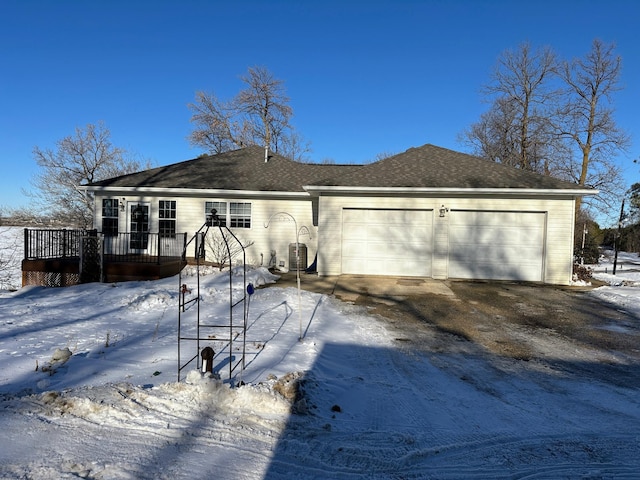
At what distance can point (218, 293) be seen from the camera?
8719 millimetres

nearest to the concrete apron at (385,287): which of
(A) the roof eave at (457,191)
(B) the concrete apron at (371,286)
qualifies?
(B) the concrete apron at (371,286)

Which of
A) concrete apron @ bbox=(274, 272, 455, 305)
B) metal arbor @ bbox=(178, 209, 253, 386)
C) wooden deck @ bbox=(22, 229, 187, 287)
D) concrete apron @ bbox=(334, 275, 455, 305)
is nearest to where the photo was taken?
metal arbor @ bbox=(178, 209, 253, 386)

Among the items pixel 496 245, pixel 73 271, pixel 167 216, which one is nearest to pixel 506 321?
pixel 496 245

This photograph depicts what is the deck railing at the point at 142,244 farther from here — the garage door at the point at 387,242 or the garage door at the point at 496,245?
the garage door at the point at 496,245

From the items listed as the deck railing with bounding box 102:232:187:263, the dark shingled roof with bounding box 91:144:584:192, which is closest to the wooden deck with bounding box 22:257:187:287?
the deck railing with bounding box 102:232:187:263

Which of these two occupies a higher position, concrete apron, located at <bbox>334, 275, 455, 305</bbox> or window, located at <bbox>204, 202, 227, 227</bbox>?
window, located at <bbox>204, 202, 227, 227</bbox>

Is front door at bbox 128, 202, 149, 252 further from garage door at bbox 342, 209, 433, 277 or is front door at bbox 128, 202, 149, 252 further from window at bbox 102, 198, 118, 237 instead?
garage door at bbox 342, 209, 433, 277

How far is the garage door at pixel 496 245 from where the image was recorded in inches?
480

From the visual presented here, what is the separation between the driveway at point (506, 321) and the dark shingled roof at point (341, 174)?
9.97 ft

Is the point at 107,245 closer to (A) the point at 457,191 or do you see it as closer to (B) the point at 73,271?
(B) the point at 73,271

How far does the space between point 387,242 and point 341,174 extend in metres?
3.23

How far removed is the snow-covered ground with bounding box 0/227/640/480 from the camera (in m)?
2.84

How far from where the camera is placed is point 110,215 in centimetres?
1462

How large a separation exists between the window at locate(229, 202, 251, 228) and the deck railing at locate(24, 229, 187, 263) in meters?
1.96
